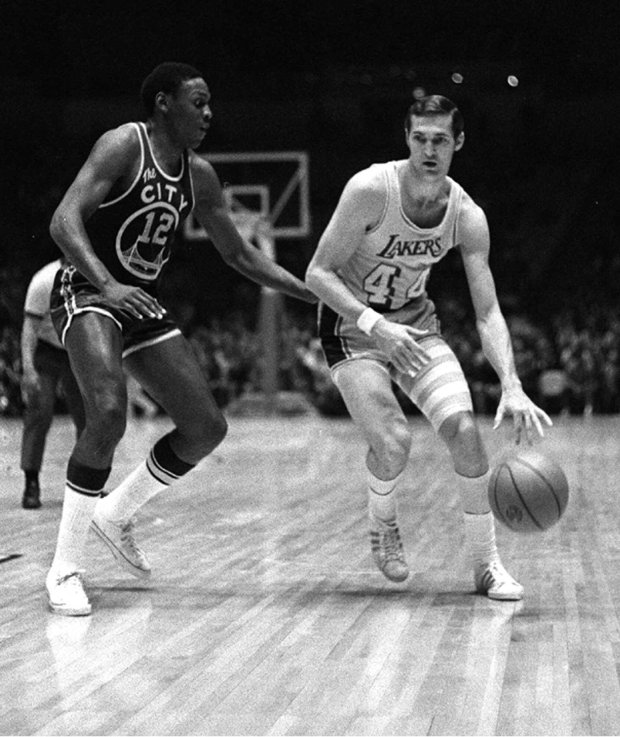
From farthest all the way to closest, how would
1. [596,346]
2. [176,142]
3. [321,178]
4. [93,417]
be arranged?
[321,178] < [596,346] < [176,142] < [93,417]

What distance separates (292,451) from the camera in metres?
12.3

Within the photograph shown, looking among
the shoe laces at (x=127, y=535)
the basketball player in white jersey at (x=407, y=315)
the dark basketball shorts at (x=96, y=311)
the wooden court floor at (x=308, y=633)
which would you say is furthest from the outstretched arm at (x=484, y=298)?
the shoe laces at (x=127, y=535)

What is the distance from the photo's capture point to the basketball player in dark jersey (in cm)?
425

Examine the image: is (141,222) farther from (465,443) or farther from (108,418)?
(465,443)

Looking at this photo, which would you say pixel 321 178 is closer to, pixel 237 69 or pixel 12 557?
pixel 237 69

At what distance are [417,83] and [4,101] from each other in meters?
7.16

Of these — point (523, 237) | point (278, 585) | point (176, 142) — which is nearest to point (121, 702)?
point (278, 585)

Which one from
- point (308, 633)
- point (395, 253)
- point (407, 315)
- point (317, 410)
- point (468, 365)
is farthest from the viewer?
point (317, 410)

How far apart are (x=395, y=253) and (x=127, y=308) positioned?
41.5 inches

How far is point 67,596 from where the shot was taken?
13.8ft

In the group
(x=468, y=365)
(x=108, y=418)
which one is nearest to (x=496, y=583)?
(x=108, y=418)

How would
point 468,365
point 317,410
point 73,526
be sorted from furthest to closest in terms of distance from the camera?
point 317,410
point 468,365
point 73,526

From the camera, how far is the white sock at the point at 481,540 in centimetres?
450

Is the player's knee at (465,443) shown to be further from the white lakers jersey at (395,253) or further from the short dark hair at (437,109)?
the short dark hair at (437,109)
